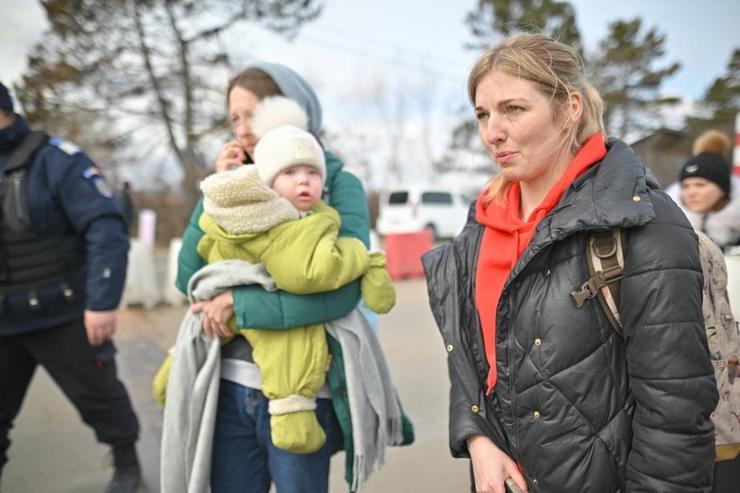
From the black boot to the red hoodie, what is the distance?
2.22m

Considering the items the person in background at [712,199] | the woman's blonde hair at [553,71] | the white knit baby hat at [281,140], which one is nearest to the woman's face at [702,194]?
the person in background at [712,199]

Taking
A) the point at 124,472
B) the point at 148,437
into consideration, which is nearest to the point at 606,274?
the point at 124,472

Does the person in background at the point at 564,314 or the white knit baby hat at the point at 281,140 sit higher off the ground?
the white knit baby hat at the point at 281,140

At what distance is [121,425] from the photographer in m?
2.71

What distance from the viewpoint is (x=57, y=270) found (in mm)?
2514

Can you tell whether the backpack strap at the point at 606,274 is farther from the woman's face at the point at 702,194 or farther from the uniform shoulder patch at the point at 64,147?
the uniform shoulder patch at the point at 64,147

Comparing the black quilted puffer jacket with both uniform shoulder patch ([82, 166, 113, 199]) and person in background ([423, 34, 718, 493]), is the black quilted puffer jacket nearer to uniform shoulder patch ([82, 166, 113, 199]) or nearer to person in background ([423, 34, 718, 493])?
person in background ([423, 34, 718, 493])

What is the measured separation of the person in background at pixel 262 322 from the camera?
1.65 m

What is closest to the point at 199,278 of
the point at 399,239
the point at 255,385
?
the point at 255,385

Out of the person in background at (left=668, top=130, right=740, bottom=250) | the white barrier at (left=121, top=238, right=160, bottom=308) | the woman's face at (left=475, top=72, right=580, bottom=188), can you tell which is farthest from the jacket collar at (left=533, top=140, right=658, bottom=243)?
the white barrier at (left=121, top=238, right=160, bottom=308)

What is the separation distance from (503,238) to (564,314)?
302 mm

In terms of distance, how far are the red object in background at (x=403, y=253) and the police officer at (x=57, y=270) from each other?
Answer: 735 centimetres

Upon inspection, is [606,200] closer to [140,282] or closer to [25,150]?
[25,150]

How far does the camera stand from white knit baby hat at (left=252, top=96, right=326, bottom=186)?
169 cm
